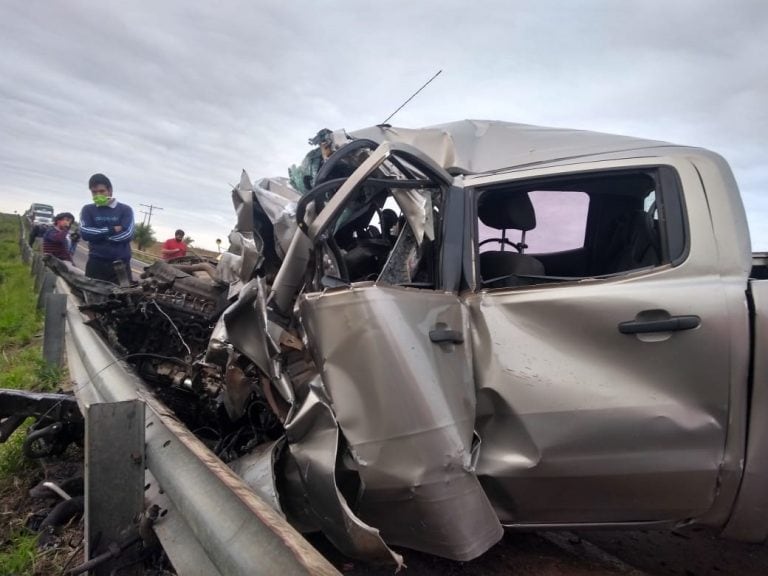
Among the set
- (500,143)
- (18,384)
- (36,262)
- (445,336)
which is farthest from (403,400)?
(36,262)

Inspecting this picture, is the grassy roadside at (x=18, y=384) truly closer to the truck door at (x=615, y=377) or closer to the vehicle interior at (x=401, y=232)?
the vehicle interior at (x=401, y=232)

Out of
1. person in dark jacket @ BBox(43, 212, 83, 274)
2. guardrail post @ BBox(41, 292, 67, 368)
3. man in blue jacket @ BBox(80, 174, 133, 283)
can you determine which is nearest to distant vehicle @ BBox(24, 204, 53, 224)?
person in dark jacket @ BBox(43, 212, 83, 274)

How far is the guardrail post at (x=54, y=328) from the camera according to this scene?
427cm

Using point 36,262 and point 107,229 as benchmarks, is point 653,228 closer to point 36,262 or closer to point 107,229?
point 107,229

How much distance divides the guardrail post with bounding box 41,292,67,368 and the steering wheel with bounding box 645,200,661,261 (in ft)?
13.9

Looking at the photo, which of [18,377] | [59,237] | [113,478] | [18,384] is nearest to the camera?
[113,478]

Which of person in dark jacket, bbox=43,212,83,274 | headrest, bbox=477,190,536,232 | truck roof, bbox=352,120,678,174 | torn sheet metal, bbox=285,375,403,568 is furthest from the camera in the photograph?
person in dark jacket, bbox=43,212,83,274

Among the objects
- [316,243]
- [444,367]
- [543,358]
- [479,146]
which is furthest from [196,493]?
[479,146]

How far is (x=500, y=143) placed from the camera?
8.61ft

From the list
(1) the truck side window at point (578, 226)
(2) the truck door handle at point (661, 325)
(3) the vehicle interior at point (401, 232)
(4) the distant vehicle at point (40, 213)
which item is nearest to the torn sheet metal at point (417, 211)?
(3) the vehicle interior at point (401, 232)

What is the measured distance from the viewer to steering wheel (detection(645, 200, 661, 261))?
7.06 feet

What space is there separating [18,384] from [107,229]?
188 centimetres

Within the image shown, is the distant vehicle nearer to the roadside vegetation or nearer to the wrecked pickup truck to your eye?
the roadside vegetation

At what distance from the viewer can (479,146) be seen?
2.66m
